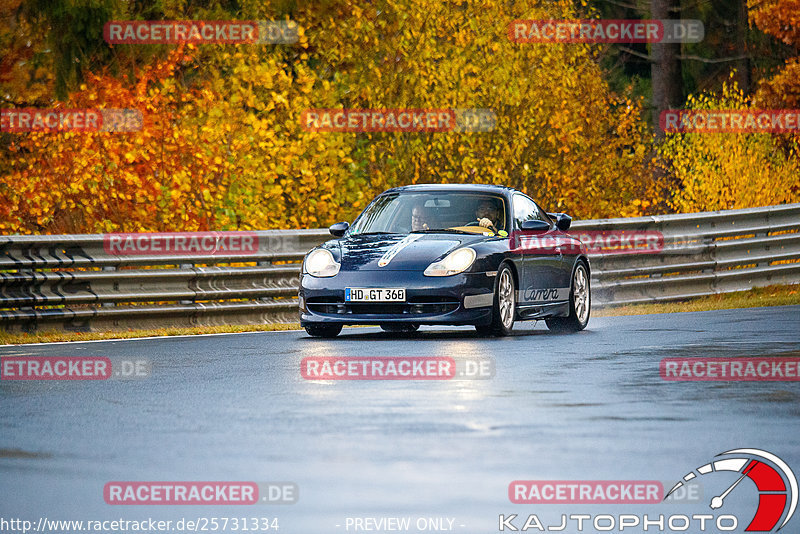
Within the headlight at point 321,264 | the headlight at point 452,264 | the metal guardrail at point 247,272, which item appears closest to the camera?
the headlight at point 452,264

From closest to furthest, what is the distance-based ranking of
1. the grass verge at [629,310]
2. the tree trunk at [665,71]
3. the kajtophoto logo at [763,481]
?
1. the kajtophoto logo at [763,481]
2. the grass verge at [629,310]
3. the tree trunk at [665,71]

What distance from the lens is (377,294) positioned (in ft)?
50.4

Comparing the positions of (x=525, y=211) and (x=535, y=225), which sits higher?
(x=525, y=211)

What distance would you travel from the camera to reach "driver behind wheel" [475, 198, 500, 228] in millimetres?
16797

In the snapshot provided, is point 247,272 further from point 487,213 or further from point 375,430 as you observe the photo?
point 375,430

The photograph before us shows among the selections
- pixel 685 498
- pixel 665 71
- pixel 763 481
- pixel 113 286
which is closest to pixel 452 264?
pixel 113 286

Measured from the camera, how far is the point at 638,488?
7.70 meters

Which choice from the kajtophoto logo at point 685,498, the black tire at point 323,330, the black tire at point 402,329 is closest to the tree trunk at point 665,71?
→ the black tire at point 402,329

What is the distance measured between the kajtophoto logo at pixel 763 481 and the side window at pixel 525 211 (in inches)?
338

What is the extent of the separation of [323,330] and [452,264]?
1.48 m

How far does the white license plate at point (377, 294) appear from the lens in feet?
50.3

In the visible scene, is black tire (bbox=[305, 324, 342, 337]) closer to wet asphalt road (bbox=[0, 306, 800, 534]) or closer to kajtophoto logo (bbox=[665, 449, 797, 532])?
wet asphalt road (bbox=[0, 306, 800, 534])

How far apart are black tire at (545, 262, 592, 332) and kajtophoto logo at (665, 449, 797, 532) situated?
348 inches

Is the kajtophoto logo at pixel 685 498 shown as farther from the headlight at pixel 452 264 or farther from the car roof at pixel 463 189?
the car roof at pixel 463 189
